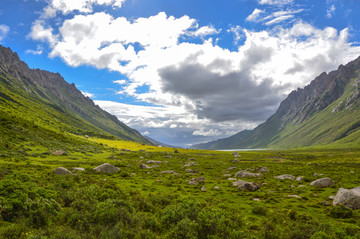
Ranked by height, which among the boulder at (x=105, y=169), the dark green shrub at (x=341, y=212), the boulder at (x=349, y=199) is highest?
the boulder at (x=349, y=199)

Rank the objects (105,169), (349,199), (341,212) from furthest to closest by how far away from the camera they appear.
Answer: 1. (105,169)
2. (349,199)
3. (341,212)

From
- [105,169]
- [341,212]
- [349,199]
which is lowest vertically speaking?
[105,169]

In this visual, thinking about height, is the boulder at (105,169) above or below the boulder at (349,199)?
below

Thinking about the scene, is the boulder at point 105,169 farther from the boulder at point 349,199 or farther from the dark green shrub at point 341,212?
the boulder at point 349,199

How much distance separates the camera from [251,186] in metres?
34.1

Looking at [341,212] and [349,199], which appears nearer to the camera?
[341,212]

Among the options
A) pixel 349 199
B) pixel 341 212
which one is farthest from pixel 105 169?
pixel 349 199

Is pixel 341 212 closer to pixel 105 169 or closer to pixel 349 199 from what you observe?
pixel 349 199

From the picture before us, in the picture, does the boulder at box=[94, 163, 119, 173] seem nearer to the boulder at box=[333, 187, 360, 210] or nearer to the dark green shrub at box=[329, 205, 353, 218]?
the dark green shrub at box=[329, 205, 353, 218]

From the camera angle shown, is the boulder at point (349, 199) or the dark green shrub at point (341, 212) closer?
the dark green shrub at point (341, 212)

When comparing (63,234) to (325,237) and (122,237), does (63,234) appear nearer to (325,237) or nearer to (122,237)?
(122,237)

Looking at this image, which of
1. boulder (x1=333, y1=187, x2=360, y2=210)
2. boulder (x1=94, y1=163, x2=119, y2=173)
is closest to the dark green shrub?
boulder (x1=333, y1=187, x2=360, y2=210)

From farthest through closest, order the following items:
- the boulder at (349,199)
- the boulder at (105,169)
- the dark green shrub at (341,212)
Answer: the boulder at (105,169) < the boulder at (349,199) < the dark green shrub at (341,212)

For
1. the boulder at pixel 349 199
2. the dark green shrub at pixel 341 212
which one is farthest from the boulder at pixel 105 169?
the boulder at pixel 349 199
